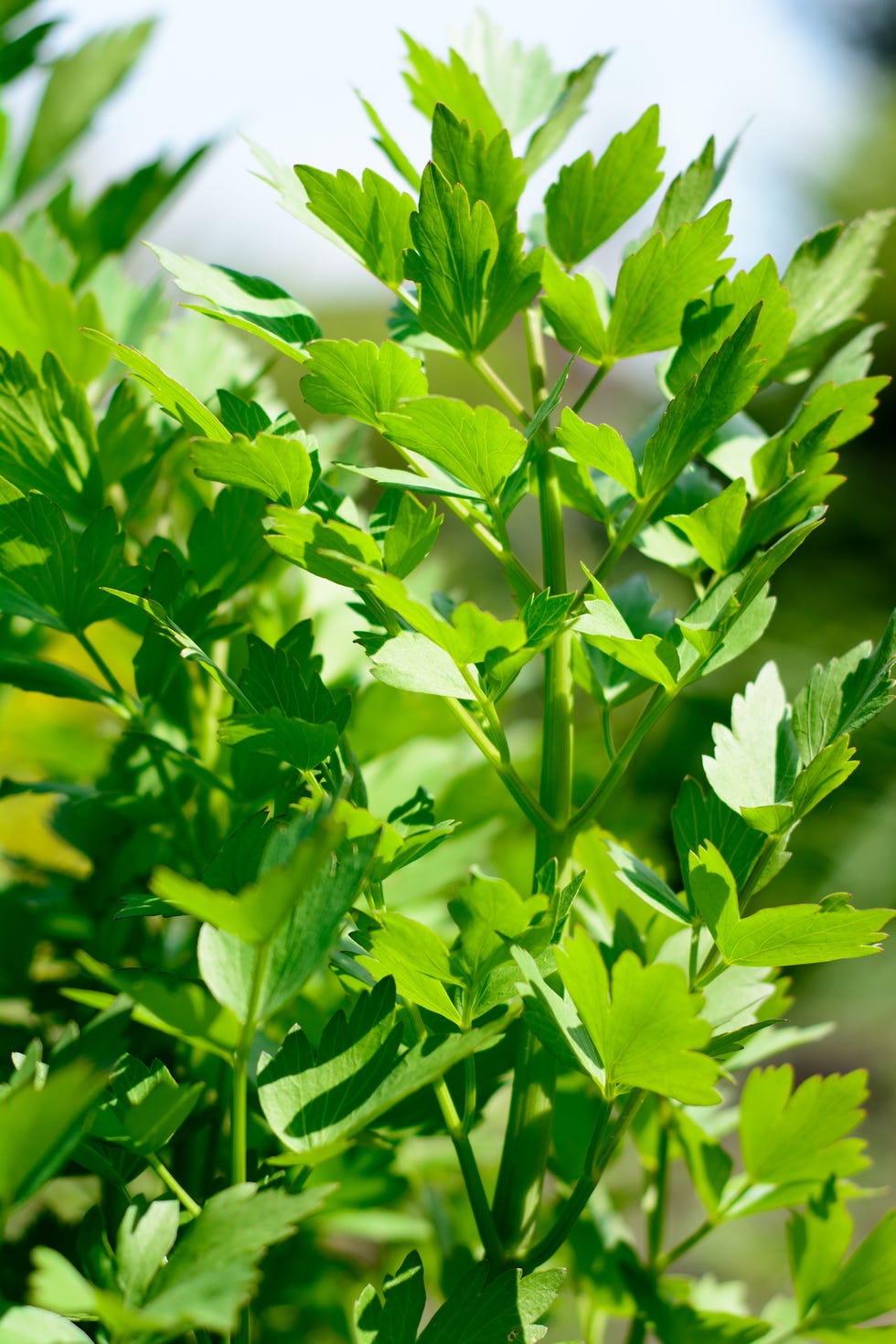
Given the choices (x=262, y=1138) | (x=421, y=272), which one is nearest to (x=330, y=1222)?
(x=262, y=1138)

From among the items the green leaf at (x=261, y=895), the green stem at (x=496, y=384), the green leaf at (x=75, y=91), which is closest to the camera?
the green leaf at (x=261, y=895)

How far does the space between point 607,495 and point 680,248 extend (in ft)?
0.27

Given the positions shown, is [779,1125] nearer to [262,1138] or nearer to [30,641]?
[262,1138]

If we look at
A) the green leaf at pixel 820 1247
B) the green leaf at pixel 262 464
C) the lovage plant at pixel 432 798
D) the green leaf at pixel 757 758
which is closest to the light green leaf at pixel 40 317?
the lovage plant at pixel 432 798

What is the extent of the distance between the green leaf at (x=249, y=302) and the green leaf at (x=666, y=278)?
0.08 m

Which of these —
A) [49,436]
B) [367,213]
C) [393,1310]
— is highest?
[367,213]

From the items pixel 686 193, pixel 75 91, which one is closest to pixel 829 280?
pixel 686 193

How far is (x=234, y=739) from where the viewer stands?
0.24 meters

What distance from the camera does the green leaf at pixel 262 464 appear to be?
0.75ft

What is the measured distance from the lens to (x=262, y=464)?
23 cm

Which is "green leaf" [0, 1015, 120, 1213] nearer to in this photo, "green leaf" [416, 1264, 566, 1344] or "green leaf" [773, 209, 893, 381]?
"green leaf" [416, 1264, 566, 1344]

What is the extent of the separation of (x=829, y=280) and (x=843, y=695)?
0.13 m

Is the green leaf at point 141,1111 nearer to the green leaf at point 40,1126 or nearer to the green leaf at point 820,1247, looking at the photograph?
the green leaf at point 40,1126

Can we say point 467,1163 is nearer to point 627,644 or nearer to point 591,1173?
point 591,1173
